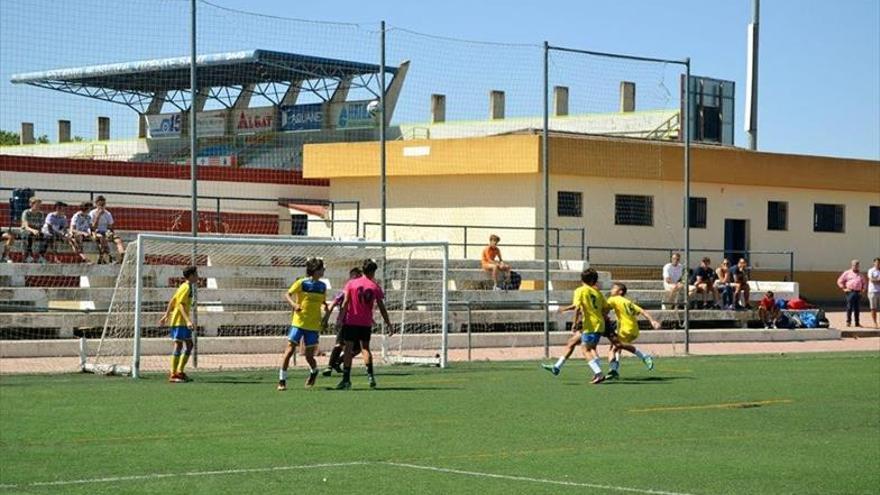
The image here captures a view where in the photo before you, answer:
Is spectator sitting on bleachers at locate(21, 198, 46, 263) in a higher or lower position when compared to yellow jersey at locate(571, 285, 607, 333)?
higher

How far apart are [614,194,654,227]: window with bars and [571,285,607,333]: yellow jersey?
17730mm

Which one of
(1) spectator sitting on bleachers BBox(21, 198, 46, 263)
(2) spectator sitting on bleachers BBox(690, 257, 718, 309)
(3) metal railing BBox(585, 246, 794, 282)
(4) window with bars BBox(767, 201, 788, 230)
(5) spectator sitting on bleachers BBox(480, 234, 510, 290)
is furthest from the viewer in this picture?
(4) window with bars BBox(767, 201, 788, 230)

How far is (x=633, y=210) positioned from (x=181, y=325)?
68.1ft

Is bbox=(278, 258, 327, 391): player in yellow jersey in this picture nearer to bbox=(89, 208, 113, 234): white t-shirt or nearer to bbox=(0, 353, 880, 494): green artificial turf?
bbox=(0, 353, 880, 494): green artificial turf

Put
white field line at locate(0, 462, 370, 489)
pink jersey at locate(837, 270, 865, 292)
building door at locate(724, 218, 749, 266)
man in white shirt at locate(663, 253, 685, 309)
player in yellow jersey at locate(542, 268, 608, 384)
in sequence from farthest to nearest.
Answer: building door at locate(724, 218, 749, 266) → pink jersey at locate(837, 270, 865, 292) → man in white shirt at locate(663, 253, 685, 309) → player in yellow jersey at locate(542, 268, 608, 384) → white field line at locate(0, 462, 370, 489)

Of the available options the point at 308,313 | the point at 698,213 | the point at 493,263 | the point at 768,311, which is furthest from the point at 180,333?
the point at 698,213

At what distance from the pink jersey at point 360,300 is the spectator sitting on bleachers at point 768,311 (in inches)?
716

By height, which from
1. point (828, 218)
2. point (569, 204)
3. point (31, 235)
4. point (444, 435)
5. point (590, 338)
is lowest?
point (444, 435)

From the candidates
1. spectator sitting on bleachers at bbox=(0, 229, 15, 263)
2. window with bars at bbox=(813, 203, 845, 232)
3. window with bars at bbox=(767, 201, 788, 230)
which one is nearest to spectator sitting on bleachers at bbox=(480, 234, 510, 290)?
spectator sitting on bleachers at bbox=(0, 229, 15, 263)

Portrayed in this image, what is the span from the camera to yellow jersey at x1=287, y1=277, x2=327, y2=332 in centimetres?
2084

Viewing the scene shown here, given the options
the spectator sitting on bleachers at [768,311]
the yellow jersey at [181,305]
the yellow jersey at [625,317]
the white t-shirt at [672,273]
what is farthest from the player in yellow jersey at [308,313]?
the spectator sitting on bleachers at [768,311]

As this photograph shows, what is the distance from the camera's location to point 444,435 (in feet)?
50.5

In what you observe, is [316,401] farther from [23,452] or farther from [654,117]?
[654,117]

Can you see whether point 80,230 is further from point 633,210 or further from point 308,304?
point 633,210
